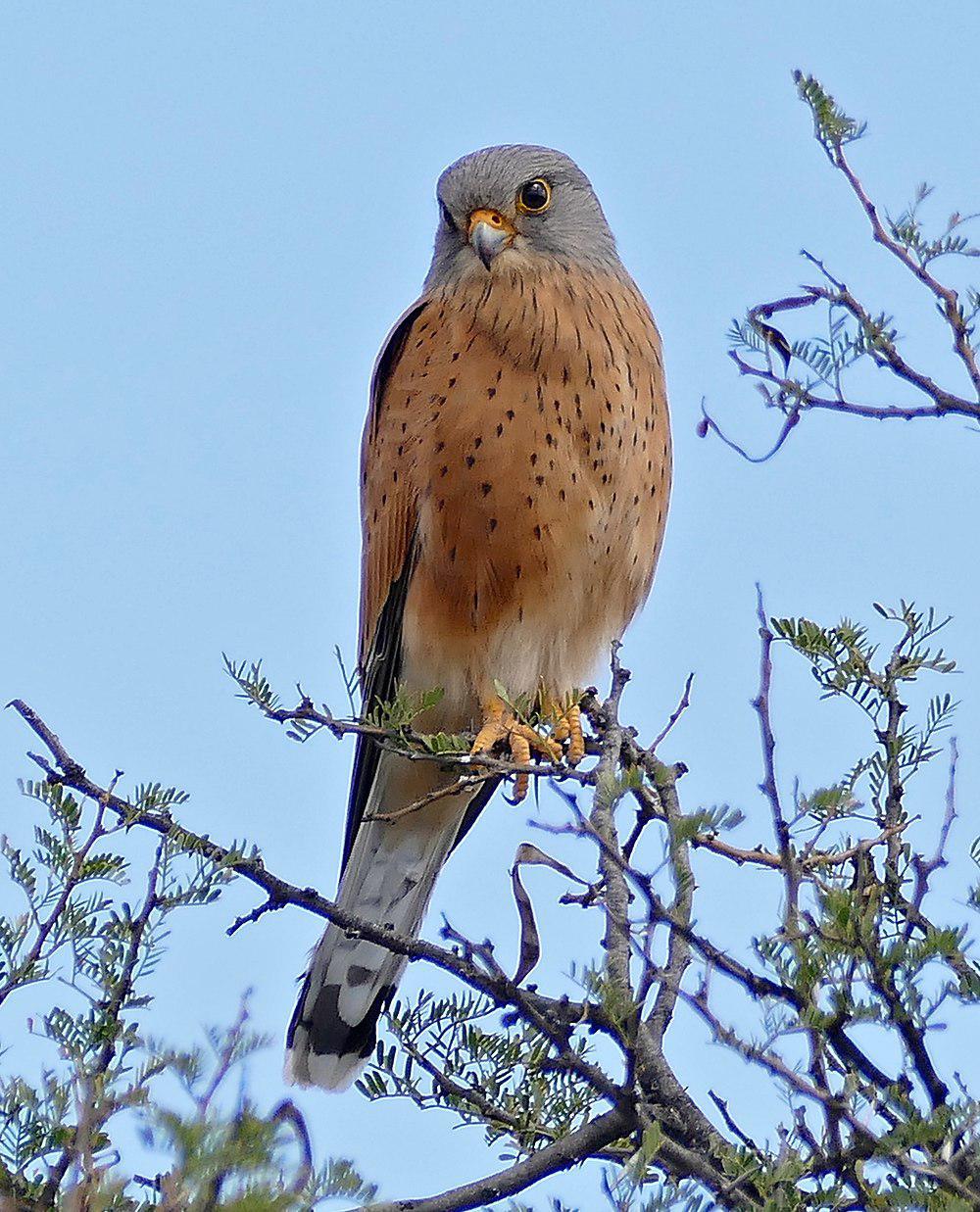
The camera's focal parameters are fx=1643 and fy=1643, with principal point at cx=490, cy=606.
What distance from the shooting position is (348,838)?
4.24 m

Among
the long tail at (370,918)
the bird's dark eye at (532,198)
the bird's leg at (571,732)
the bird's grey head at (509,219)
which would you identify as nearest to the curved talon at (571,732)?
the bird's leg at (571,732)

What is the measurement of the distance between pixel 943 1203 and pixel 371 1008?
2510 mm

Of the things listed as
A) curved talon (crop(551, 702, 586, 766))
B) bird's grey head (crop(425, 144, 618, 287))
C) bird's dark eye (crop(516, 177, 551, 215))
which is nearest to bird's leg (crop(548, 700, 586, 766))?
curved talon (crop(551, 702, 586, 766))

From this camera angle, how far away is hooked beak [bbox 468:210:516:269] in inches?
163

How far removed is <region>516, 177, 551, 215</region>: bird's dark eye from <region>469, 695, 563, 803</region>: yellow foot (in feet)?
4.58

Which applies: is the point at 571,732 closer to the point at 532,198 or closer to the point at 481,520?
the point at 481,520

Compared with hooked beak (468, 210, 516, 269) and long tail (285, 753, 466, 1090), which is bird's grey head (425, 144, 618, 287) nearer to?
hooked beak (468, 210, 516, 269)

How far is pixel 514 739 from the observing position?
3.47m

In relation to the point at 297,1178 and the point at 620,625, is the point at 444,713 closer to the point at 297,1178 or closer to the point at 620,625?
the point at 620,625

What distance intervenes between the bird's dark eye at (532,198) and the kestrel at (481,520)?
5cm

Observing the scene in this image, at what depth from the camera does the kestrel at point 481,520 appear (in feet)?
12.6

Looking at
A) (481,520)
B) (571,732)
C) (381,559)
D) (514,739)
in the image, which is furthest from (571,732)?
(381,559)

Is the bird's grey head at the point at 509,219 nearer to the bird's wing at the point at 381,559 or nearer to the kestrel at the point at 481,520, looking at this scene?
the kestrel at the point at 481,520

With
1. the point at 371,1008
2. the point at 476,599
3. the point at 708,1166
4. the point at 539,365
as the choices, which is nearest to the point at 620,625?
the point at 476,599
